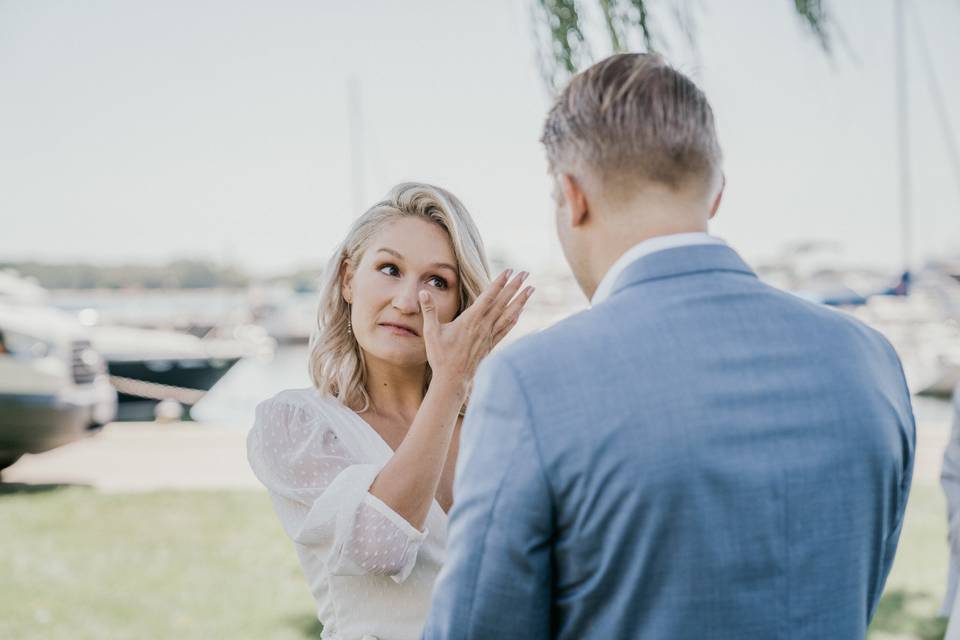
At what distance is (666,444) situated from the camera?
1.01 m

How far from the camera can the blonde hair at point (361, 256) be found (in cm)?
208

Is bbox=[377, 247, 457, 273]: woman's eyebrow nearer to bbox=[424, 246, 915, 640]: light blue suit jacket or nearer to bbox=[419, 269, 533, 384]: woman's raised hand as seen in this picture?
bbox=[419, 269, 533, 384]: woman's raised hand

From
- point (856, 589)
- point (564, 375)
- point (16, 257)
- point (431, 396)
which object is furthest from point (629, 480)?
point (16, 257)

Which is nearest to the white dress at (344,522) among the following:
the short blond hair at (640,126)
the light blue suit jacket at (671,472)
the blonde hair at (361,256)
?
the blonde hair at (361,256)

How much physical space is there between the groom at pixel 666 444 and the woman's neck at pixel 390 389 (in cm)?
103

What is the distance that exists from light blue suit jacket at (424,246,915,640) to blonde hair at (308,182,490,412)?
980mm

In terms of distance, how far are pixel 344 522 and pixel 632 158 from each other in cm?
92

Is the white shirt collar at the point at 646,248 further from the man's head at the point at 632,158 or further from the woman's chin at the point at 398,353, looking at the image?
the woman's chin at the point at 398,353

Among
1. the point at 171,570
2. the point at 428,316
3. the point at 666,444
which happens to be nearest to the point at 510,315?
the point at 428,316

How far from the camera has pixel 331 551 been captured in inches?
66.2

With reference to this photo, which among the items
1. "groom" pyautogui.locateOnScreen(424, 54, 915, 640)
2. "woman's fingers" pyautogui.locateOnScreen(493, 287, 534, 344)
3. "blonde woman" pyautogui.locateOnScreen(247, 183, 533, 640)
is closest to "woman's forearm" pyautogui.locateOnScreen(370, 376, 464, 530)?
"blonde woman" pyautogui.locateOnScreen(247, 183, 533, 640)

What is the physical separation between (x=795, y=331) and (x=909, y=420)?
9.7 inches

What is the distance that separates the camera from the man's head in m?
1.13

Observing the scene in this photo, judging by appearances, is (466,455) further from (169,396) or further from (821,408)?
(169,396)
